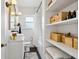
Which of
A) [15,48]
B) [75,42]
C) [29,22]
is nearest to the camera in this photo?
[75,42]

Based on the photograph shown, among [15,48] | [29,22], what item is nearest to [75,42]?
[15,48]

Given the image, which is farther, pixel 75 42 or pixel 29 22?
pixel 29 22

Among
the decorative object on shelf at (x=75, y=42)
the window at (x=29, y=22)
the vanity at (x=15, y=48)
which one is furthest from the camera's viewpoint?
the window at (x=29, y=22)

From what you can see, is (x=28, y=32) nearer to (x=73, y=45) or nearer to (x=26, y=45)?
(x=26, y=45)

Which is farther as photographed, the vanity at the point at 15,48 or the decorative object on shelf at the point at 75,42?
the vanity at the point at 15,48

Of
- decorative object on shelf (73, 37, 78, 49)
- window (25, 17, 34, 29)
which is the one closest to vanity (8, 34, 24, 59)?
decorative object on shelf (73, 37, 78, 49)

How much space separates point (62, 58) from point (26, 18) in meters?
6.41

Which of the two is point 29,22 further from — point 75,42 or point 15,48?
point 75,42

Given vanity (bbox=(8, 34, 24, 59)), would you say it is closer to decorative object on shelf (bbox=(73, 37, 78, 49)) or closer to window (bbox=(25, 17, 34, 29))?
decorative object on shelf (bbox=(73, 37, 78, 49))

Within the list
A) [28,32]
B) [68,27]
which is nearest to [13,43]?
[68,27]

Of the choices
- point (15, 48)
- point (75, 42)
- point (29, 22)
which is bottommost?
point (15, 48)

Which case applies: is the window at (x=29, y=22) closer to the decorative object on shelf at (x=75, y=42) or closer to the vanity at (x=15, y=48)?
the vanity at (x=15, y=48)

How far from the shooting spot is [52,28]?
300cm

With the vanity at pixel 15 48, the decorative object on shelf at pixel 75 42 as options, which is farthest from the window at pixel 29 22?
the decorative object on shelf at pixel 75 42
